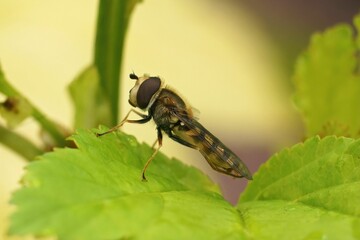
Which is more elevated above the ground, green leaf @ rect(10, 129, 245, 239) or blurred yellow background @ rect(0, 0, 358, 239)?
blurred yellow background @ rect(0, 0, 358, 239)

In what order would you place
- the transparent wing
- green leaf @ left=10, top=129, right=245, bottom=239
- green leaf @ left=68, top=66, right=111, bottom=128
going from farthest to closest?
1. green leaf @ left=68, top=66, right=111, bottom=128
2. the transparent wing
3. green leaf @ left=10, top=129, right=245, bottom=239

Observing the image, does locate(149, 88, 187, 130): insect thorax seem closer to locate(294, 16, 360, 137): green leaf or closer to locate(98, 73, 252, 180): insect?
locate(98, 73, 252, 180): insect

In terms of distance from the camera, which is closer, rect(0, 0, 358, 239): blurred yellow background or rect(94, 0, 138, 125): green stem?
rect(94, 0, 138, 125): green stem

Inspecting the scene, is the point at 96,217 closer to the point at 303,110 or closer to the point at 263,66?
the point at 303,110

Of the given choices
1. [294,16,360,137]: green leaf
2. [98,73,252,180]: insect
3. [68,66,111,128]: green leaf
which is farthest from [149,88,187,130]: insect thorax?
[294,16,360,137]: green leaf

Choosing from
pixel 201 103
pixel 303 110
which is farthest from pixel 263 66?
pixel 303 110

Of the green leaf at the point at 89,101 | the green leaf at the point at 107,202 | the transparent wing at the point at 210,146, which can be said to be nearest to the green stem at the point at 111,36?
the green leaf at the point at 89,101

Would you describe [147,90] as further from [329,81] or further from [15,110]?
[329,81]
